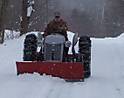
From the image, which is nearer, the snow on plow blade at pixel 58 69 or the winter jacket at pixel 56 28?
the snow on plow blade at pixel 58 69

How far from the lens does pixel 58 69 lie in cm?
1140

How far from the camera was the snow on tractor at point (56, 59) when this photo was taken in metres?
11.4

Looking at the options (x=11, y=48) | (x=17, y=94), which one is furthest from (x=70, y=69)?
(x=11, y=48)

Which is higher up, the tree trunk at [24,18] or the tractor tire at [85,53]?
the tree trunk at [24,18]

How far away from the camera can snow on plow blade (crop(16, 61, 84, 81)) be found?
445 inches

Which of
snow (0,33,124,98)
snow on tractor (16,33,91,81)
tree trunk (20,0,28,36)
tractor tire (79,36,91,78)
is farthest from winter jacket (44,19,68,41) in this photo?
tree trunk (20,0,28,36)

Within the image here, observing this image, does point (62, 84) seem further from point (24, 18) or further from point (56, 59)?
point (24, 18)

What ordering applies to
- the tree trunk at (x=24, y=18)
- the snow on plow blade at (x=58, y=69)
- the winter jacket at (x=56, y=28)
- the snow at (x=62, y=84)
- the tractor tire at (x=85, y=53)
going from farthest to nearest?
the tree trunk at (x=24, y=18)
the winter jacket at (x=56, y=28)
the tractor tire at (x=85, y=53)
the snow on plow blade at (x=58, y=69)
the snow at (x=62, y=84)

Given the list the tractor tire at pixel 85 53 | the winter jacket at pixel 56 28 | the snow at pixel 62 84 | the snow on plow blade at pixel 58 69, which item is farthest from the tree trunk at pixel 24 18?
the snow on plow blade at pixel 58 69

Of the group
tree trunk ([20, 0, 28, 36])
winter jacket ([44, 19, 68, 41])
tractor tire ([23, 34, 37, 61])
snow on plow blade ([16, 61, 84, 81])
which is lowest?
snow on plow blade ([16, 61, 84, 81])

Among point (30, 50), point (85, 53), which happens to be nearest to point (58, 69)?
point (85, 53)

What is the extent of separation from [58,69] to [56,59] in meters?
0.72

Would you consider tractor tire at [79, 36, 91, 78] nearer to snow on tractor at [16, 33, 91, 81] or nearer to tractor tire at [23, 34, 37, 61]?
snow on tractor at [16, 33, 91, 81]

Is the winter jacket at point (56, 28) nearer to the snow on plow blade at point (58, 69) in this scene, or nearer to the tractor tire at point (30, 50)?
the tractor tire at point (30, 50)
